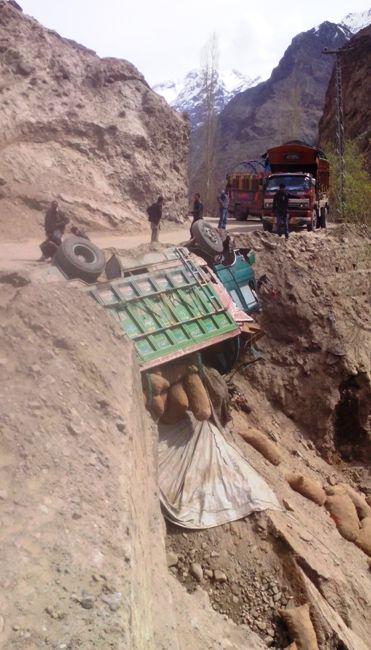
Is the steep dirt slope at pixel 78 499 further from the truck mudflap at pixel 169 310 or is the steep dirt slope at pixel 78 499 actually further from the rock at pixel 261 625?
the truck mudflap at pixel 169 310

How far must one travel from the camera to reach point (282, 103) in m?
66.7

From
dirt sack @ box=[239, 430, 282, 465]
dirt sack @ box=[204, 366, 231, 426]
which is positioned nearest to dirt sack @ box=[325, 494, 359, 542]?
dirt sack @ box=[239, 430, 282, 465]

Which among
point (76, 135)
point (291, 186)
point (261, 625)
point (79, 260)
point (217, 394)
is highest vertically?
point (76, 135)

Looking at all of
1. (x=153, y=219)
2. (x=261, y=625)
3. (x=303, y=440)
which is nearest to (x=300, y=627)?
(x=261, y=625)

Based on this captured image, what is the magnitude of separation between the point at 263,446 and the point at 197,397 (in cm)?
218

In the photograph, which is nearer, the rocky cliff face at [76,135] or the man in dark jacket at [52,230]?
the man in dark jacket at [52,230]

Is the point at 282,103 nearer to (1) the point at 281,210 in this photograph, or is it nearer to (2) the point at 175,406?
(1) the point at 281,210

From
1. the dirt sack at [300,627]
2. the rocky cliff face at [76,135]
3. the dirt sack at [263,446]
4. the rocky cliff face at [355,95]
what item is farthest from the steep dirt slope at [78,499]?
the rocky cliff face at [355,95]

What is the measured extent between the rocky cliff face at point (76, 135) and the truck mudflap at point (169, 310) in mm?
6987

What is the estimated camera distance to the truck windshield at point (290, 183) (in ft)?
56.9

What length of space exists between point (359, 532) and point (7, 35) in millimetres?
17473

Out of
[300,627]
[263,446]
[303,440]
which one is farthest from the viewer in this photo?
[303,440]

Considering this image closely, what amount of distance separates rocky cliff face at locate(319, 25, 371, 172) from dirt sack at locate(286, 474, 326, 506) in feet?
103

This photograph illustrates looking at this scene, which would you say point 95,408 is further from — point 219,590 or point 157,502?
point 219,590
